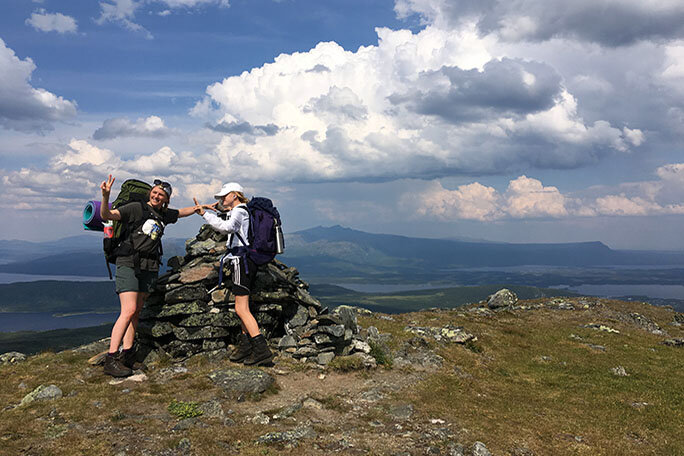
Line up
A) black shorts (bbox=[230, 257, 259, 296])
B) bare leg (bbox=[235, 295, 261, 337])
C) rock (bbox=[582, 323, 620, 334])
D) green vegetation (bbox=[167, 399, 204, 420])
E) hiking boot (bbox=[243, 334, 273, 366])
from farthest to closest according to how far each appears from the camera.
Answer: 1. rock (bbox=[582, 323, 620, 334])
2. hiking boot (bbox=[243, 334, 273, 366])
3. bare leg (bbox=[235, 295, 261, 337])
4. black shorts (bbox=[230, 257, 259, 296])
5. green vegetation (bbox=[167, 399, 204, 420])

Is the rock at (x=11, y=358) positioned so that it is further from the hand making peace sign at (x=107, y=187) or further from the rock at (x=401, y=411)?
the rock at (x=401, y=411)

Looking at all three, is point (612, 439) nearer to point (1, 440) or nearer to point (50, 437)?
point (50, 437)

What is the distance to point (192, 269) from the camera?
15312 millimetres

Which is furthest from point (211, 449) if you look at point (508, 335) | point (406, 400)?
point (508, 335)

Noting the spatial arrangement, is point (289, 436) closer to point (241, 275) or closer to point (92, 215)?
point (241, 275)

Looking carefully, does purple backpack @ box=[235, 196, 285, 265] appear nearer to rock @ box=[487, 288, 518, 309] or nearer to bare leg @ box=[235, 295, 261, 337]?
bare leg @ box=[235, 295, 261, 337]

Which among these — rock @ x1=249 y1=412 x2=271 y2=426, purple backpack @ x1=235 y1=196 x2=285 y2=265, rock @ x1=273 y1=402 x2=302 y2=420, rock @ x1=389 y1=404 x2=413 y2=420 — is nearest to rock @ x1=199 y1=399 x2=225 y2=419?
rock @ x1=249 y1=412 x2=271 y2=426

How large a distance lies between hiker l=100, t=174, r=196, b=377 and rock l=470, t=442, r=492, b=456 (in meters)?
10.2

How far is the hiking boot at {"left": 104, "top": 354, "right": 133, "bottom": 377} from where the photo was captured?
39.0 ft

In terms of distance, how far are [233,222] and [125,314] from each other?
4276 millimetres

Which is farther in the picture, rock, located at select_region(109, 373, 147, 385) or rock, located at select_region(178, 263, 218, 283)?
rock, located at select_region(178, 263, 218, 283)

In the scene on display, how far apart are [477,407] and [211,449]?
317 inches

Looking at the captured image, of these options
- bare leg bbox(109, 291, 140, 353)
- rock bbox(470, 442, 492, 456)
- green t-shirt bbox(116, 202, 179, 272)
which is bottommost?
rock bbox(470, 442, 492, 456)

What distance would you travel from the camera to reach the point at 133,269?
464 inches
